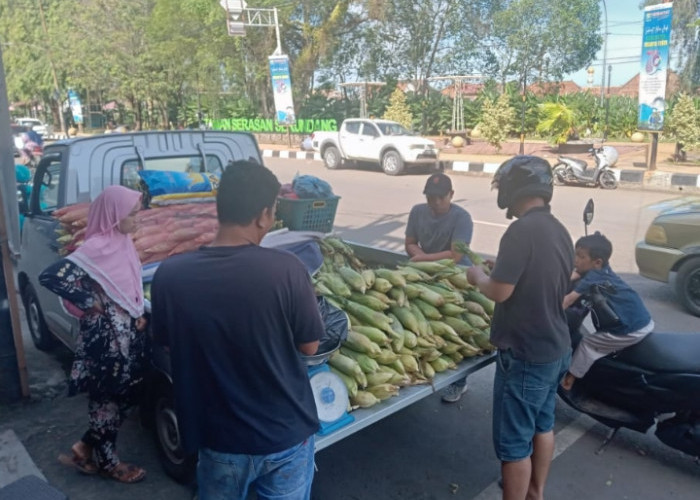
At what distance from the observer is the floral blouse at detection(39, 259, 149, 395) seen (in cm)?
317

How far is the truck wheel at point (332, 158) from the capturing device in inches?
815

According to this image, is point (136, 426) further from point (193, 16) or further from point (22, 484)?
point (193, 16)

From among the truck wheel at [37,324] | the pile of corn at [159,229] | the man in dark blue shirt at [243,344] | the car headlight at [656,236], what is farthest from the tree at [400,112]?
the man in dark blue shirt at [243,344]

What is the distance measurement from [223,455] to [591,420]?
3.08 meters

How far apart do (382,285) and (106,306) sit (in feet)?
5.10

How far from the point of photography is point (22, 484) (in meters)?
2.09

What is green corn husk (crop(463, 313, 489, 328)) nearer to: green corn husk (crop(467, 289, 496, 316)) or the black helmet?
green corn husk (crop(467, 289, 496, 316))

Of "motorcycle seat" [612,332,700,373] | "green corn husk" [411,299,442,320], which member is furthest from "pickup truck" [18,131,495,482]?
"motorcycle seat" [612,332,700,373]

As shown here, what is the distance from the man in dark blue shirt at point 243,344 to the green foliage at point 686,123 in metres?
17.4

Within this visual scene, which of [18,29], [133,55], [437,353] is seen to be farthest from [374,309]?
[18,29]

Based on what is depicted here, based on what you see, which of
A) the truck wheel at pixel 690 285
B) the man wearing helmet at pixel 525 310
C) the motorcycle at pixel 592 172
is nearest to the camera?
the man wearing helmet at pixel 525 310

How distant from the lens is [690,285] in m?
6.14

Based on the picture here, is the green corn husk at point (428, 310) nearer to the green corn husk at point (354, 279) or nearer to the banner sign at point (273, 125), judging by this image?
the green corn husk at point (354, 279)

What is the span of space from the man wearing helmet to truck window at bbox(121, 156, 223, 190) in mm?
2868
